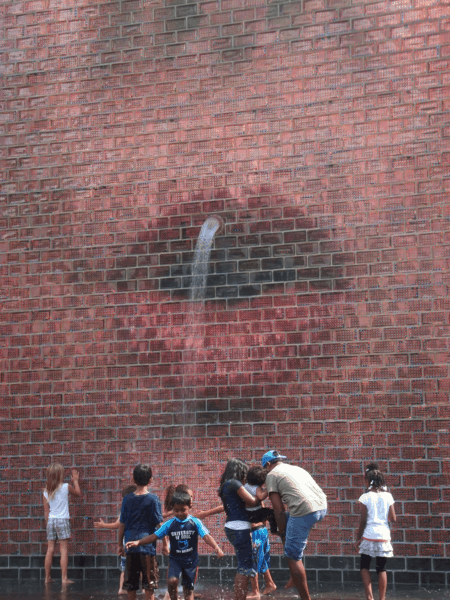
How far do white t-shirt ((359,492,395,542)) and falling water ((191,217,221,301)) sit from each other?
12.9ft

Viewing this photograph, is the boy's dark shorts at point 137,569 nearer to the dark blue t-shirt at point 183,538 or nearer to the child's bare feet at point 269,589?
the dark blue t-shirt at point 183,538

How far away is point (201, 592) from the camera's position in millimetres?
9969

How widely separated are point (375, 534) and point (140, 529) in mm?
2469

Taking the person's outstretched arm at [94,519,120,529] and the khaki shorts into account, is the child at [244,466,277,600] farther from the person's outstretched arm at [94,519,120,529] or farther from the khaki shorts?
the khaki shorts

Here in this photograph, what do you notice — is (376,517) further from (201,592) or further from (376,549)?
(201,592)

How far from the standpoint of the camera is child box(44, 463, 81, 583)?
36.6ft

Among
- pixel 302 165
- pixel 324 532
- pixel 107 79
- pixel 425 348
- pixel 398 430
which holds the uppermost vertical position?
pixel 107 79

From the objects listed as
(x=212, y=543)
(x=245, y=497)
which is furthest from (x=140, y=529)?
(x=245, y=497)

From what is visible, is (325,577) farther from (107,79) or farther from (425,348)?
(107,79)

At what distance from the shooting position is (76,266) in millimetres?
11961

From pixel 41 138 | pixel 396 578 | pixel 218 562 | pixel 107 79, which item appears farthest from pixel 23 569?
pixel 107 79

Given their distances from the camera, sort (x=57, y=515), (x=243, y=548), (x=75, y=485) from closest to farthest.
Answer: (x=243, y=548) → (x=57, y=515) → (x=75, y=485)

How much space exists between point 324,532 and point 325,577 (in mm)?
550

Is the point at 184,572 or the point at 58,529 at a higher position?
the point at 184,572
